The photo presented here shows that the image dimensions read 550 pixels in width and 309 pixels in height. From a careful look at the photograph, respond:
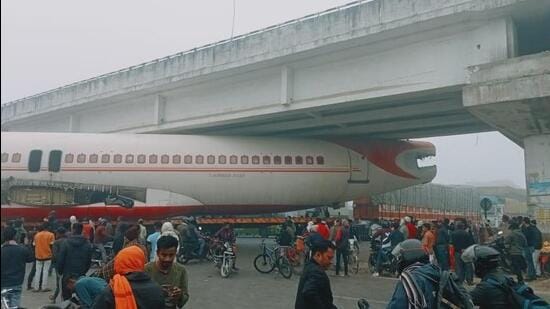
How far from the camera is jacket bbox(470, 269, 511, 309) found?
361 cm

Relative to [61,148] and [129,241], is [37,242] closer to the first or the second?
[129,241]

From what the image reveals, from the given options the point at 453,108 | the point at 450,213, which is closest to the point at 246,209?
the point at 453,108

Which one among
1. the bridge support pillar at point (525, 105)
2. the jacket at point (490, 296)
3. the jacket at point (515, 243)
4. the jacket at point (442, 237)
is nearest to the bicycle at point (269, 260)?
the jacket at point (442, 237)

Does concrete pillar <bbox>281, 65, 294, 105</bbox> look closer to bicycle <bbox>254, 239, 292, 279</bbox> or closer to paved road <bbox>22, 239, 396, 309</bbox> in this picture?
bicycle <bbox>254, 239, 292, 279</bbox>

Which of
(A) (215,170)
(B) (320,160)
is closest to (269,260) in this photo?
(A) (215,170)

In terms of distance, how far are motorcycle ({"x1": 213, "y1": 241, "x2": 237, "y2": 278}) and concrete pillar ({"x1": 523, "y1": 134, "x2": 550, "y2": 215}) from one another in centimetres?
976

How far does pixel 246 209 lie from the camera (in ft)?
76.2

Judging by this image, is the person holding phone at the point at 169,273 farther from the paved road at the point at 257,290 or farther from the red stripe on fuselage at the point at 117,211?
the red stripe on fuselage at the point at 117,211

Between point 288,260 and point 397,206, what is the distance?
24649 mm

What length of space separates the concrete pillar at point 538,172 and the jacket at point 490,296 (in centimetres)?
1312

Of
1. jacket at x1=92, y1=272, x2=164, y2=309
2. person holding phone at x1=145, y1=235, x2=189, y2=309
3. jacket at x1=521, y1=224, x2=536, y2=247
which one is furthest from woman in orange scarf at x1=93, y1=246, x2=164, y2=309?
jacket at x1=521, y1=224, x2=536, y2=247

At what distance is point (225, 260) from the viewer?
538 inches

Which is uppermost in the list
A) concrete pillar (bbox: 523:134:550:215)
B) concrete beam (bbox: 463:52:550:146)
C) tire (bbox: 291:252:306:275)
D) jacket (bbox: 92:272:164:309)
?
concrete beam (bbox: 463:52:550:146)

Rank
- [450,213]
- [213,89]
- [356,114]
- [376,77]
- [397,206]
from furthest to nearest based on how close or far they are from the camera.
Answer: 1. [450,213]
2. [397,206]
3. [213,89]
4. [356,114]
5. [376,77]
